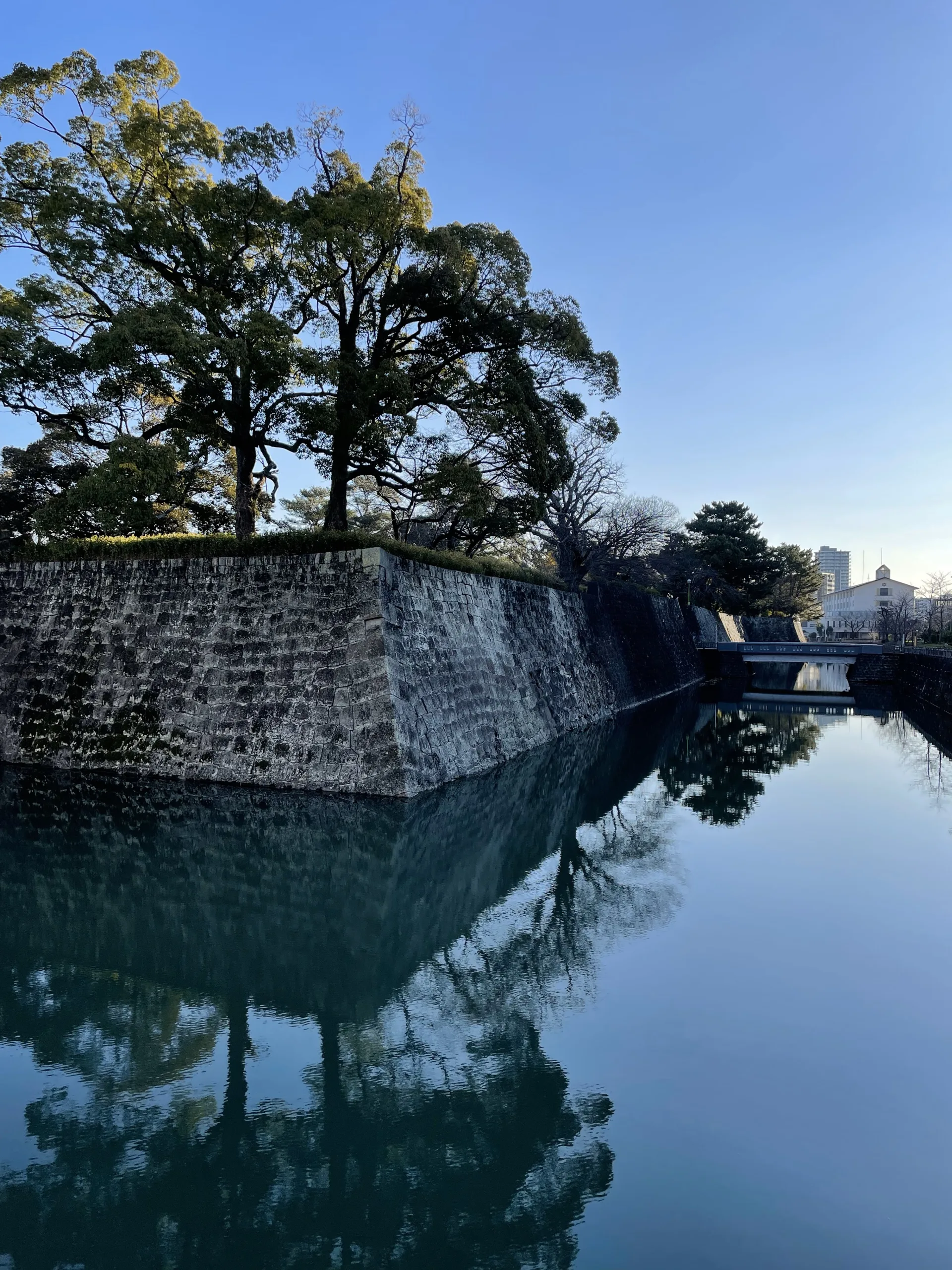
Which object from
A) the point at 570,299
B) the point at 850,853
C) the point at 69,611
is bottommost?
the point at 850,853

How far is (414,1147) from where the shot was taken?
362cm

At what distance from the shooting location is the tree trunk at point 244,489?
46.9 ft

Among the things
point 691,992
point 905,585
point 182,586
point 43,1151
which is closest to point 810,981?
point 691,992

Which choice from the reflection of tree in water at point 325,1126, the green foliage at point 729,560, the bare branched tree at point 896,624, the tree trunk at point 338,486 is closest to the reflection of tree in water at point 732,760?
the reflection of tree in water at point 325,1126

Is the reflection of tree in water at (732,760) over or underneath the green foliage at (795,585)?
underneath

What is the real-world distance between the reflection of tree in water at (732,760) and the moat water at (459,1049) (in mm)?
2624

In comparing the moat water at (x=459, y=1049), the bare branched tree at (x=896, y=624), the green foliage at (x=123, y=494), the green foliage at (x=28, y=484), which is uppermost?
the green foliage at (x=28, y=484)

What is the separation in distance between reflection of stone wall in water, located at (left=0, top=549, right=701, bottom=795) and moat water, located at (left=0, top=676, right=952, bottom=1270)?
1621 millimetres

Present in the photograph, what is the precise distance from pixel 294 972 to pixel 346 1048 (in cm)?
117

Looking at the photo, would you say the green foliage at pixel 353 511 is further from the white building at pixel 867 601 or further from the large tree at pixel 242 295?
the white building at pixel 867 601

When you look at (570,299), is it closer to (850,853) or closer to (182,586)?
(182,586)

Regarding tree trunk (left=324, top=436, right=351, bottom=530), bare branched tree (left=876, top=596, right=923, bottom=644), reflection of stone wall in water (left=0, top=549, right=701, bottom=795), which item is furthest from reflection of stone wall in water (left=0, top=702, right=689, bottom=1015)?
bare branched tree (left=876, top=596, right=923, bottom=644)

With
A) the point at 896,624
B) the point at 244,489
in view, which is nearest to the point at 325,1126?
the point at 244,489

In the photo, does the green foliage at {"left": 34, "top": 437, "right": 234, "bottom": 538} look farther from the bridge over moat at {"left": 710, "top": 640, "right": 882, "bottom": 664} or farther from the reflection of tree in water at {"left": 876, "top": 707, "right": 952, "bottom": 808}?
the bridge over moat at {"left": 710, "top": 640, "right": 882, "bottom": 664}
